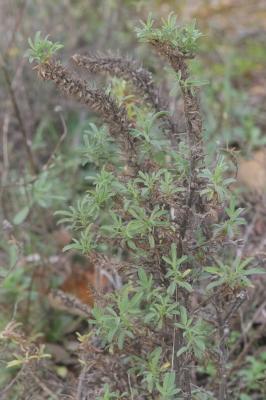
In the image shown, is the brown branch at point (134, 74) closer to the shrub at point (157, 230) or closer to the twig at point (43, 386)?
the shrub at point (157, 230)

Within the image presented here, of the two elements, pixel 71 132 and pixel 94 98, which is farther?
pixel 71 132

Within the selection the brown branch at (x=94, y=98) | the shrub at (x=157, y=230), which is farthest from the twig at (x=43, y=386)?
→ the brown branch at (x=94, y=98)

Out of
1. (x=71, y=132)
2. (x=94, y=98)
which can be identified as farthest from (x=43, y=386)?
(x=71, y=132)

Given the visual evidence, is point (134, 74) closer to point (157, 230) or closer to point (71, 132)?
point (157, 230)

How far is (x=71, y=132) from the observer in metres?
3.15

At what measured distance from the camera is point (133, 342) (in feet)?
5.05

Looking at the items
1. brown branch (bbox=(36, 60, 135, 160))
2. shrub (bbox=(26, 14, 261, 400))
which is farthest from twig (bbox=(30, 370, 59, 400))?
brown branch (bbox=(36, 60, 135, 160))

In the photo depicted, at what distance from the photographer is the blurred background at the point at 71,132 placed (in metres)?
2.11

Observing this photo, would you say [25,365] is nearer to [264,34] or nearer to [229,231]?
[229,231]

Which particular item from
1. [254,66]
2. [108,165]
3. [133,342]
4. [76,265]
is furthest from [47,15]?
[133,342]

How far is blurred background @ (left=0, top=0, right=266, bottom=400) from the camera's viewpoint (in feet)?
6.93

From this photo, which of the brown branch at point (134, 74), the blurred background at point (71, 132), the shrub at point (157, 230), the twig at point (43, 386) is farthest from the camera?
the blurred background at point (71, 132)

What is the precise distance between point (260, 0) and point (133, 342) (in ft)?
10.9

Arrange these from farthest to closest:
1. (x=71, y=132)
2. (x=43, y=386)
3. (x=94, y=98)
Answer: (x=71, y=132) → (x=43, y=386) → (x=94, y=98)
